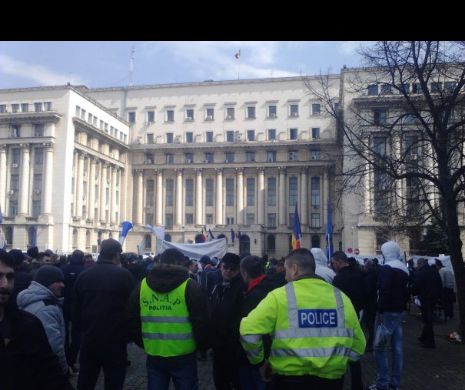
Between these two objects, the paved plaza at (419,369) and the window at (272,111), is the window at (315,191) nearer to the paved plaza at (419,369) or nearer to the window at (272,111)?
A: the window at (272,111)

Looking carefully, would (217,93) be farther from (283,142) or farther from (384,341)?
(384,341)

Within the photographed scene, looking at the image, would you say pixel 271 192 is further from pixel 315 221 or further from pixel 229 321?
pixel 229 321

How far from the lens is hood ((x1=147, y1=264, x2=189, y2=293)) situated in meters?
5.09

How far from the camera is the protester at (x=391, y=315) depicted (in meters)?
7.75

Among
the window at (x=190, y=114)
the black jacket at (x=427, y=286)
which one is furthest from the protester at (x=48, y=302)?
the window at (x=190, y=114)

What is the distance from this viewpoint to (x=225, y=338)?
559 centimetres

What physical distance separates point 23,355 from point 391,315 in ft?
21.2

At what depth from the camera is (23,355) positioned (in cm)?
282

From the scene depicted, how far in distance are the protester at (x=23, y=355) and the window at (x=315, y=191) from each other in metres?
72.2

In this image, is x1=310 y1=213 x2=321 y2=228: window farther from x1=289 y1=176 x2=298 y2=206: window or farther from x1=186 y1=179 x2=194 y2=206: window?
Result: x1=186 y1=179 x2=194 y2=206: window

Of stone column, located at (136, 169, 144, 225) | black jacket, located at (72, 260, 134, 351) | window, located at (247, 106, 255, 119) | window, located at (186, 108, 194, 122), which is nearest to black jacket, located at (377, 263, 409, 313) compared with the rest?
black jacket, located at (72, 260, 134, 351)

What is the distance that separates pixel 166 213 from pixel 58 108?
77.6 feet

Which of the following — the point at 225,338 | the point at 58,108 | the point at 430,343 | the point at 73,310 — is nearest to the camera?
the point at 225,338
